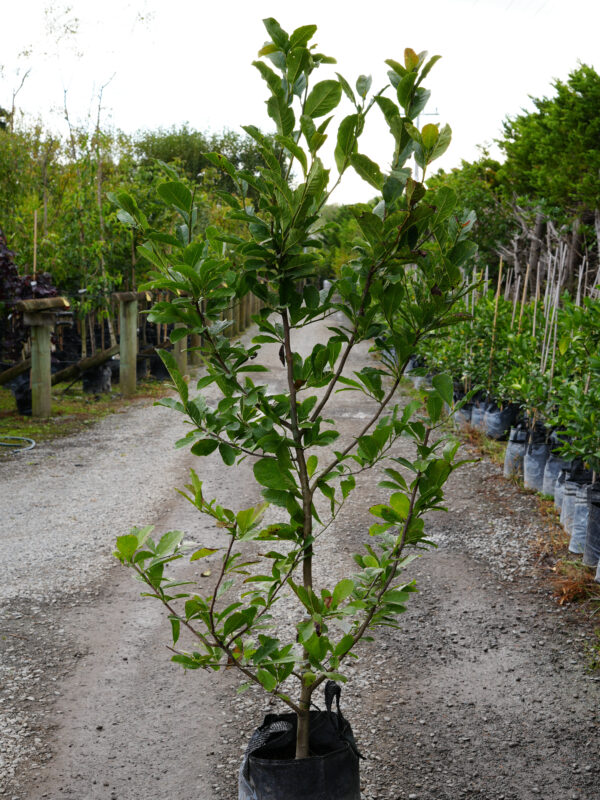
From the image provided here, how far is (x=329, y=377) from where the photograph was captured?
6.19ft

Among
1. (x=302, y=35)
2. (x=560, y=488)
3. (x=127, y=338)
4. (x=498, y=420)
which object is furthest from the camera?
(x=127, y=338)

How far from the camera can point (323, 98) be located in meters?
1.63

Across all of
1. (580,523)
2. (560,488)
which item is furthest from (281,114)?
(560,488)

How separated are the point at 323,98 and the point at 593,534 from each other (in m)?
3.12

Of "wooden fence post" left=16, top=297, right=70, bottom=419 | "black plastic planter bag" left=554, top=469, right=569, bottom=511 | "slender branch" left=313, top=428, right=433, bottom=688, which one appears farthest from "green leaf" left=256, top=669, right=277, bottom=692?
"wooden fence post" left=16, top=297, right=70, bottom=419

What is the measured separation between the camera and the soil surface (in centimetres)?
258

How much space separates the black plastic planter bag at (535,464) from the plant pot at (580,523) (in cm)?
114

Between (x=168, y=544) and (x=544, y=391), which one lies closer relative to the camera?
(x=168, y=544)

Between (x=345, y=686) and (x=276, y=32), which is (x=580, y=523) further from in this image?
(x=276, y=32)

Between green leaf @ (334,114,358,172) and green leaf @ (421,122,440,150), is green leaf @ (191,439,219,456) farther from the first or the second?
green leaf @ (421,122,440,150)

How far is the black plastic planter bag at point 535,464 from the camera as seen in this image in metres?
5.54

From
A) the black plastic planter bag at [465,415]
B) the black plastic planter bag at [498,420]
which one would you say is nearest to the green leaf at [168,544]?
the black plastic planter bag at [498,420]

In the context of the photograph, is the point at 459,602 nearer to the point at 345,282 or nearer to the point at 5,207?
the point at 345,282

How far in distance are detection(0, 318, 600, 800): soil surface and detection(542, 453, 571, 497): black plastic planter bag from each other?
314mm
